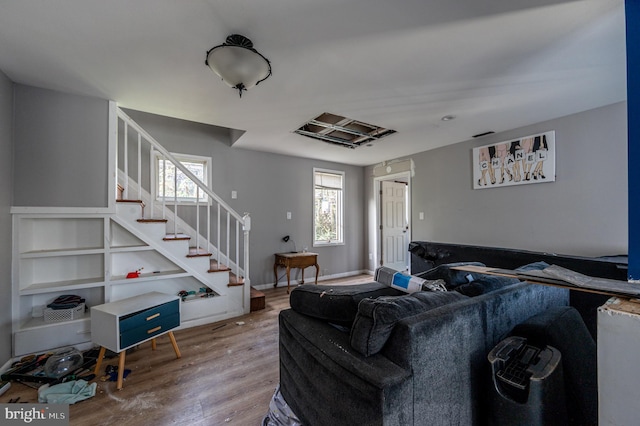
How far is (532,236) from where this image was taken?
3.04 m

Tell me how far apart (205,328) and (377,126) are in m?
3.09

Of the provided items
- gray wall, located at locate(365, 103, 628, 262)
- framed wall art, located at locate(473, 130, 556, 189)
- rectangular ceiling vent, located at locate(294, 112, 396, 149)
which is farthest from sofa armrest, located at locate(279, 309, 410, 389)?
framed wall art, located at locate(473, 130, 556, 189)

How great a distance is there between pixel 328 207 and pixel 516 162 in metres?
3.02

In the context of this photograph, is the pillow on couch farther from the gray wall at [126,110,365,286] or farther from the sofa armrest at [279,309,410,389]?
the gray wall at [126,110,365,286]

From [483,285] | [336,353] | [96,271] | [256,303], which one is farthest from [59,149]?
[483,285]

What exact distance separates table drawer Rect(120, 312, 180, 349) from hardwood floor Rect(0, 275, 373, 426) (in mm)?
266

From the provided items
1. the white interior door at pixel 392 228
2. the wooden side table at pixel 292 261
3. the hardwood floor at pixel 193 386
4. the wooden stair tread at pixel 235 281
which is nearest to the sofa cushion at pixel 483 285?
the hardwood floor at pixel 193 386

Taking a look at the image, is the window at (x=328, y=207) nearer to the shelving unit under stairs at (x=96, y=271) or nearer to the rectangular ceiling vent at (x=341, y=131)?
the rectangular ceiling vent at (x=341, y=131)

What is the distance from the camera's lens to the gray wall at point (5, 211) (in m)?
1.96

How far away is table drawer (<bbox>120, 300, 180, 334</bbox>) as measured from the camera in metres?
1.85

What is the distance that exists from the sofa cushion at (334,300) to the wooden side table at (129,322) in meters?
1.37

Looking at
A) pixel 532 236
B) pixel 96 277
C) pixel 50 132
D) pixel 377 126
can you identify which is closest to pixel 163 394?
pixel 96 277

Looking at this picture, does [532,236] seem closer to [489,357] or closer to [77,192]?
[489,357]

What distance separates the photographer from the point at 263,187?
167 inches
